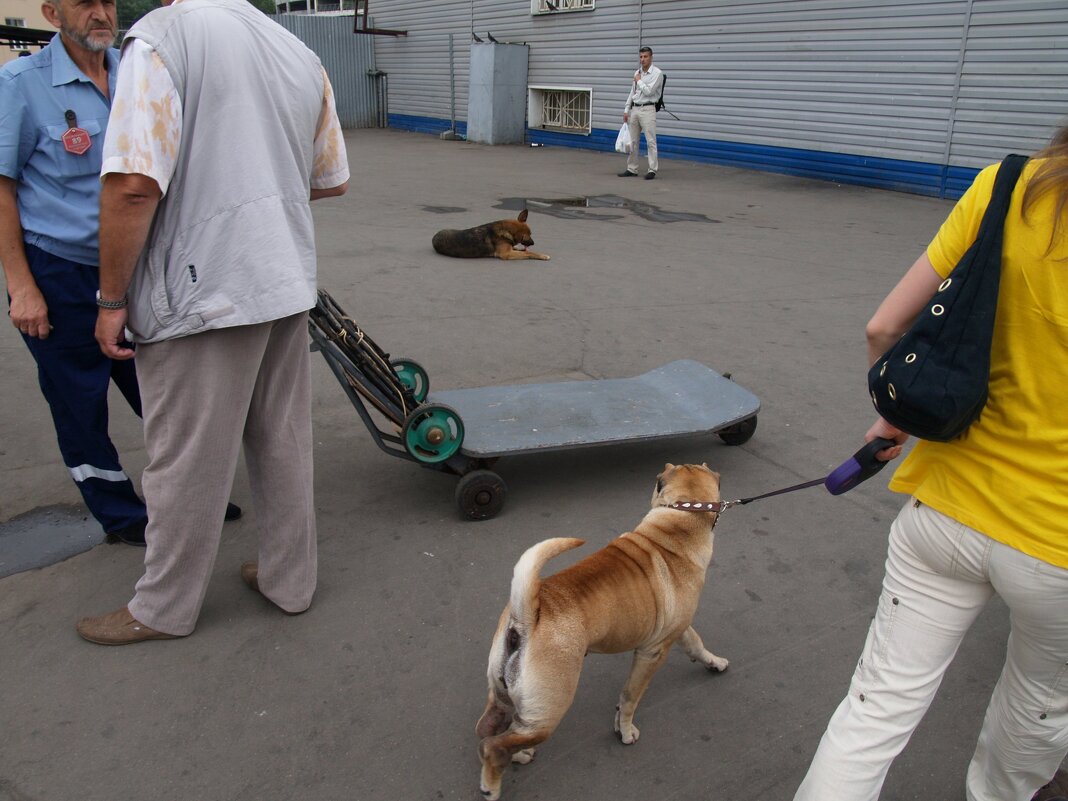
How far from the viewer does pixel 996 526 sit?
1.69 m

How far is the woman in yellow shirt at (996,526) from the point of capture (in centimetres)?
162

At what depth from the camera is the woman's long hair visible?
155cm

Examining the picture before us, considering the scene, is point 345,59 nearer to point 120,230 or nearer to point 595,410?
point 595,410

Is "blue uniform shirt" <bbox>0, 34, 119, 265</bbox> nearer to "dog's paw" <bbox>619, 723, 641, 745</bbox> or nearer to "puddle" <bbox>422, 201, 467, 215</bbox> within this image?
"dog's paw" <bbox>619, 723, 641, 745</bbox>

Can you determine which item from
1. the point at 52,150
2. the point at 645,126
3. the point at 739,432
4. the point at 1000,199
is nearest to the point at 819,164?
the point at 645,126

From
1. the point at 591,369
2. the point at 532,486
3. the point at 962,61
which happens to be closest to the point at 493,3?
the point at 962,61

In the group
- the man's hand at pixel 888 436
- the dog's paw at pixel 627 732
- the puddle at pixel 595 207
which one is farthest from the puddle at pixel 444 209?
the man's hand at pixel 888 436

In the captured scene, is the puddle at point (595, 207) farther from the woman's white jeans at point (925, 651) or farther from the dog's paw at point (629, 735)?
the woman's white jeans at point (925, 651)

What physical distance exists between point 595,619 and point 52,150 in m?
2.49

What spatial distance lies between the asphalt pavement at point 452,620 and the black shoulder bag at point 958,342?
1.35 meters

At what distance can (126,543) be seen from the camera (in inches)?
141

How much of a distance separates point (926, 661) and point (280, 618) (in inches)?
89.1

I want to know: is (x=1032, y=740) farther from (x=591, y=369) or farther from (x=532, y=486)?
(x=591, y=369)

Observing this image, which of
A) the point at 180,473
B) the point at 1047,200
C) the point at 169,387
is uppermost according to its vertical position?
the point at 1047,200
